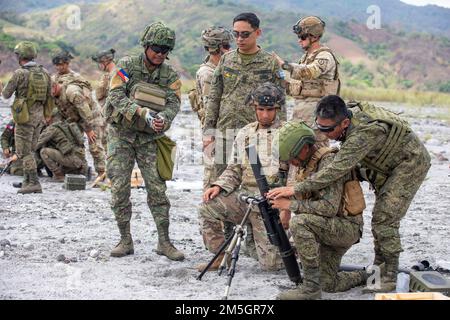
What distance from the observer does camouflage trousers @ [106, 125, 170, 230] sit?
734 cm

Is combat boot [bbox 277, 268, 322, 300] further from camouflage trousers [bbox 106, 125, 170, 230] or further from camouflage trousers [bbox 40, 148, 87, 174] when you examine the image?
camouflage trousers [bbox 40, 148, 87, 174]

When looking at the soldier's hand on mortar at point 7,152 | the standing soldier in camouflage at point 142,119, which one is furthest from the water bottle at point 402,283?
the soldier's hand on mortar at point 7,152

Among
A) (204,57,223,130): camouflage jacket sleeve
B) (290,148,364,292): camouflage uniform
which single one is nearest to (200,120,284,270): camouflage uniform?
(290,148,364,292): camouflage uniform

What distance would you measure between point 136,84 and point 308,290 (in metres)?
2.38

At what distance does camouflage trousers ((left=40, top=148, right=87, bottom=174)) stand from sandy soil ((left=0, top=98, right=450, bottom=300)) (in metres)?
0.27

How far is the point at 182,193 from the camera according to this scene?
11.1 meters

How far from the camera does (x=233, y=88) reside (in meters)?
7.54

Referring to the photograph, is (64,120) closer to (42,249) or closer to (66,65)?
(66,65)

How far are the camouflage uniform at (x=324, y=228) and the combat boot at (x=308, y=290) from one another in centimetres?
5
